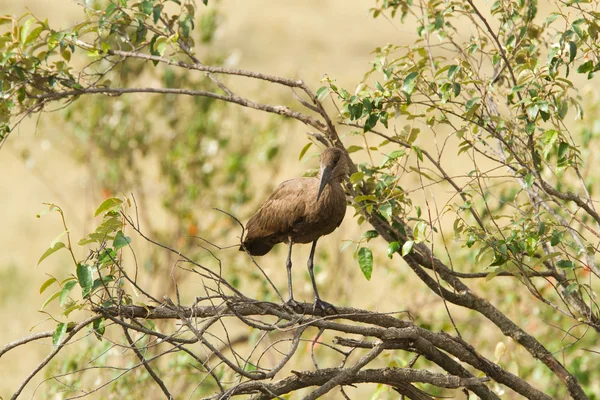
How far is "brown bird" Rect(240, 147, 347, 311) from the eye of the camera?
4516 mm

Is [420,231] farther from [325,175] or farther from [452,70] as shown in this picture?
[325,175]

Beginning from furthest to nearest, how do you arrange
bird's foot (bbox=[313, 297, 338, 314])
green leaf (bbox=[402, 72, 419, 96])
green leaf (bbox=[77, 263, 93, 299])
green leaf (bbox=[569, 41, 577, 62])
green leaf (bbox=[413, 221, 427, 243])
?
bird's foot (bbox=[313, 297, 338, 314])
green leaf (bbox=[402, 72, 419, 96])
green leaf (bbox=[413, 221, 427, 243])
green leaf (bbox=[569, 41, 577, 62])
green leaf (bbox=[77, 263, 93, 299])

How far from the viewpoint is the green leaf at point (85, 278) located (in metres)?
2.93

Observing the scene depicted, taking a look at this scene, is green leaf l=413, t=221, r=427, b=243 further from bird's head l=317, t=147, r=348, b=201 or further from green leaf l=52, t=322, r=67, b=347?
green leaf l=52, t=322, r=67, b=347

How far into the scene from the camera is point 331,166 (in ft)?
14.8

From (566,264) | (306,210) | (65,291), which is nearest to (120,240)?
(65,291)

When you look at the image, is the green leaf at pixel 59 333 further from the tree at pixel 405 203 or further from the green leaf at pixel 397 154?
the green leaf at pixel 397 154

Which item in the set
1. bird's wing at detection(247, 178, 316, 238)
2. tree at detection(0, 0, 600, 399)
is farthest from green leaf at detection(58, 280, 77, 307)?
bird's wing at detection(247, 178, 316, 238)

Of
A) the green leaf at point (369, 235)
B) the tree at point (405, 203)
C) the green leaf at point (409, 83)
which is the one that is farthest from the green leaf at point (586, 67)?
the green leaf at point (369, 235)

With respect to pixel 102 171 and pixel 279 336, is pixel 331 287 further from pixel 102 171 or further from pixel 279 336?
pixel 102 171

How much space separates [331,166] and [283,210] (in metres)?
0.47

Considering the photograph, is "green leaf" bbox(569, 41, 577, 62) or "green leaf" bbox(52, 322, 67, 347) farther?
"green leaf" bbox(569, 41, 577, 62)

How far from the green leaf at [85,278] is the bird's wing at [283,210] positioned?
194 centimetres

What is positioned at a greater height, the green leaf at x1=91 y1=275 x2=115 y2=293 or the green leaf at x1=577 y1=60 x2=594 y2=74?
the green leaf at x1=577 y1=60 x2=594 y2=74
